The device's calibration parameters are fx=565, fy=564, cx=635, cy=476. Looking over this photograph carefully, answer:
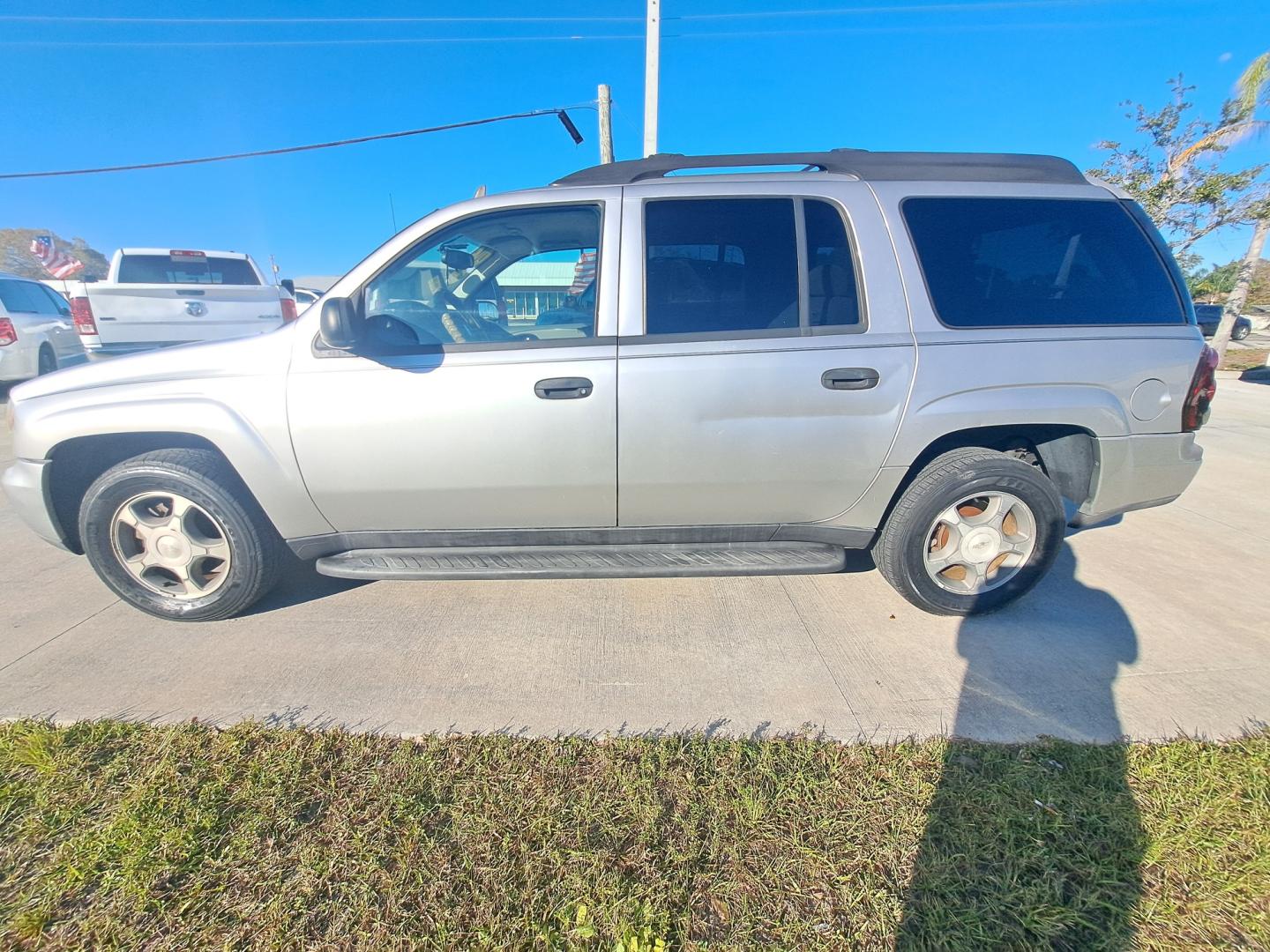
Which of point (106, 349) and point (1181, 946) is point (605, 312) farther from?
point (106, 349)

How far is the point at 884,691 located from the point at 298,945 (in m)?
2.05

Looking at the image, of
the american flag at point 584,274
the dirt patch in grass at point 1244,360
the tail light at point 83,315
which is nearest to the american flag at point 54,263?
the tail light at point 83,315

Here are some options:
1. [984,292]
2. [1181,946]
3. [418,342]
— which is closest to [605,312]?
[418,342]

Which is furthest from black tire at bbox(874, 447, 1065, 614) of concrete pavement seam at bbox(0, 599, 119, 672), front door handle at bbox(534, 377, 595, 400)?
concrete pavement seam at bbox(0, 599, 119, 672)

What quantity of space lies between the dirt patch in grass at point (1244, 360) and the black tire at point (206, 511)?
2112cm

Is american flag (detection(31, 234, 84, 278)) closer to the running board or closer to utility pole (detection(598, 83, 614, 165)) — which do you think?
utility pole (detection(598, 83, 614, 165))

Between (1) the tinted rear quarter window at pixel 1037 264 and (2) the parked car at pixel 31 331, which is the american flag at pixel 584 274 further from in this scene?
(2) the parked car at pixel 31 331

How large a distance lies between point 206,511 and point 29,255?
94.6m

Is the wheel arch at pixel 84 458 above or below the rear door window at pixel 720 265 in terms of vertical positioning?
below

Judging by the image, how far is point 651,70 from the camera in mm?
8227

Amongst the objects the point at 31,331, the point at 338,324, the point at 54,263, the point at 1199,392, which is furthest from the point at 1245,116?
the point at 54,263

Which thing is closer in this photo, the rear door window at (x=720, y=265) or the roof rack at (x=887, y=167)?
the rear door window at (x=720, y=265)

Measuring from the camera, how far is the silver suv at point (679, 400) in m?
2.40

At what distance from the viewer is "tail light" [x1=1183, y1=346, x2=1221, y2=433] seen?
2.54 meters
